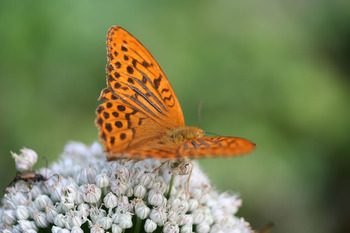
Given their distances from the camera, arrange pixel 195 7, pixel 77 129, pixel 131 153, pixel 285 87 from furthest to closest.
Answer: pixel 195 7, pixel 285 87, pixel 77 129, pixel 131 153

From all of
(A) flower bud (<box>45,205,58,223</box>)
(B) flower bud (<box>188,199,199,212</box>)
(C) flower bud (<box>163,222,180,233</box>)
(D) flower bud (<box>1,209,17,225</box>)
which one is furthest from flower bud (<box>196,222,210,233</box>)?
(D) flower bud (<box>1,209,17,225</box>)

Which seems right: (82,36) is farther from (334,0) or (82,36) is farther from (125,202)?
(334,0)

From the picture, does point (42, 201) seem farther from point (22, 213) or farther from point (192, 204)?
point (192, 204)

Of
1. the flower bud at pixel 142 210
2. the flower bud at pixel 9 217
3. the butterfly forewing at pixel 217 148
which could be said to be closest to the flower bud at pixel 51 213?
the flower bud at pixel 9 217

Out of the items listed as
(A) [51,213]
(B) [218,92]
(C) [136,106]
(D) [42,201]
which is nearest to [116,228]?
(A) [51,213]

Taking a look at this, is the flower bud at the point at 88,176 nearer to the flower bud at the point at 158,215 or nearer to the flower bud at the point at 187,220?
the flower bud at the point at 158,215

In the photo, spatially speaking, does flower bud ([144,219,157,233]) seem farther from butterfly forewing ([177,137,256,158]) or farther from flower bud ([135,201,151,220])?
butterfly forewing ([177,137,256,158])

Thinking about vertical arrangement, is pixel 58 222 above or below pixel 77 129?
below

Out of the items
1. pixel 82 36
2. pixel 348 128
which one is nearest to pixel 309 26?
pixel 348 128
